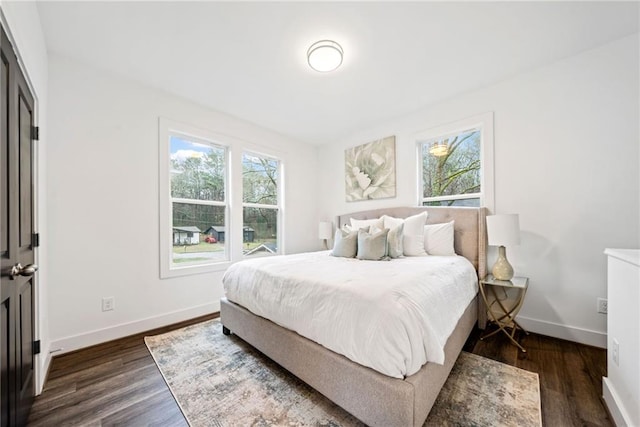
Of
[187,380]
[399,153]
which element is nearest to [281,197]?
[399,153]

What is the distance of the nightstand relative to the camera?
7.34 ft

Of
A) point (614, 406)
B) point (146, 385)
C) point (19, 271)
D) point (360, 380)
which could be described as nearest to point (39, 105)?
point (19, 271)

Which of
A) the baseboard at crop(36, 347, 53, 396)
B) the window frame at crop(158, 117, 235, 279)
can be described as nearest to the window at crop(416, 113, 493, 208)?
the window frame at crop(158, 117, 235, 279)

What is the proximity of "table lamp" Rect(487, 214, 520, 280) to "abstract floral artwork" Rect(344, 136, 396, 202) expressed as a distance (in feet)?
4.60

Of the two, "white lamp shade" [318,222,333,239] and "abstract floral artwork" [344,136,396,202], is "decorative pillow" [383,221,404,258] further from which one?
"white lamp shade" [318,222,333,239]

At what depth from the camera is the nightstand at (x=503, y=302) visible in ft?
7.34

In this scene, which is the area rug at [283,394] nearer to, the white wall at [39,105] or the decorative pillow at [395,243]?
the white wall at [39,105]

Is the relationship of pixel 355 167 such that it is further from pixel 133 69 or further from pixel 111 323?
pixel 111 323

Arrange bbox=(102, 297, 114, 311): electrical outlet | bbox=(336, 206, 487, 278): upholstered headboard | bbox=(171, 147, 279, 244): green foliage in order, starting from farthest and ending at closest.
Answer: bbox=(171, 147, 279, 244): green foliage < bbox=(336, 206, 487, 278): upholstered headboard < bbox=(102, 297, 114, 311): electrical outlet

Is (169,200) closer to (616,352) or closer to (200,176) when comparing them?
(200,176)

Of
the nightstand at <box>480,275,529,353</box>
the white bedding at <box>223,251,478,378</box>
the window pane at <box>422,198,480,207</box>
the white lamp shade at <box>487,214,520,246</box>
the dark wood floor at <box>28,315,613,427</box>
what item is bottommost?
the dark wood floor at <box>28,315,613,427</box>

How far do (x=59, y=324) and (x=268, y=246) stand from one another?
7.84 ft

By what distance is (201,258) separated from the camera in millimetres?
3197

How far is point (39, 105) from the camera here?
182 centimetres
